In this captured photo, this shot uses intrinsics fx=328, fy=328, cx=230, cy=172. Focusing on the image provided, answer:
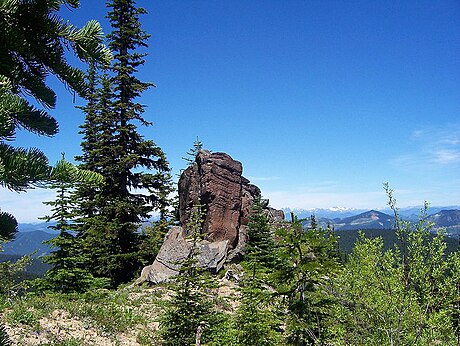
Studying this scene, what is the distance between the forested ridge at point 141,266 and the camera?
2.44 metres

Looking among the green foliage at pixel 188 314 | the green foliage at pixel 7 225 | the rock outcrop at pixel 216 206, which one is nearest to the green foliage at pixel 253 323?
the green foliage at pixel 188 314

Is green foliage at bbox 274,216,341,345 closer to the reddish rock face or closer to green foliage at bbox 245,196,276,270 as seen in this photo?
green foliage at bbox 245,196,276,270

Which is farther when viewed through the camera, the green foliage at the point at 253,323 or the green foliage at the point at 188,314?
the green foliage at the point at 188,314

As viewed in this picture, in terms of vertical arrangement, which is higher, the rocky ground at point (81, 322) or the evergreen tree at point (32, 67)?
the evergreen tree at point (32, 67)

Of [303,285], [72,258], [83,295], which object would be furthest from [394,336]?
[72,258]

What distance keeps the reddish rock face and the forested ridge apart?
2027 mm

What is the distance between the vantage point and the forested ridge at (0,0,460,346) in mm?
2436

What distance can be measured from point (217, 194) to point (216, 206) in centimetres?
105

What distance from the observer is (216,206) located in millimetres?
27203

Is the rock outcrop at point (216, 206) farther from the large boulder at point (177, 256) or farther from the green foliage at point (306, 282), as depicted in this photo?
the green foliage at point (306, 282)

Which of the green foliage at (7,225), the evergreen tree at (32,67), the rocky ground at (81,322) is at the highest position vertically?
the evergreen tree at (32,67)

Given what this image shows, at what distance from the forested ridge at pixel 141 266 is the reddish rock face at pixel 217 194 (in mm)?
2027

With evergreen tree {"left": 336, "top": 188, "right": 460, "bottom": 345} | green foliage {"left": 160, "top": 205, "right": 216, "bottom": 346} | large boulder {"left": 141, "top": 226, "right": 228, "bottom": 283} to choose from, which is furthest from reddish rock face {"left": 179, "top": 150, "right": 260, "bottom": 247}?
evergreen tree {"left": 336, "top": 188, "right": 460, "bottom": 345}

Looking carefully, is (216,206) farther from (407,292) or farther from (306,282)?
(407,292)
